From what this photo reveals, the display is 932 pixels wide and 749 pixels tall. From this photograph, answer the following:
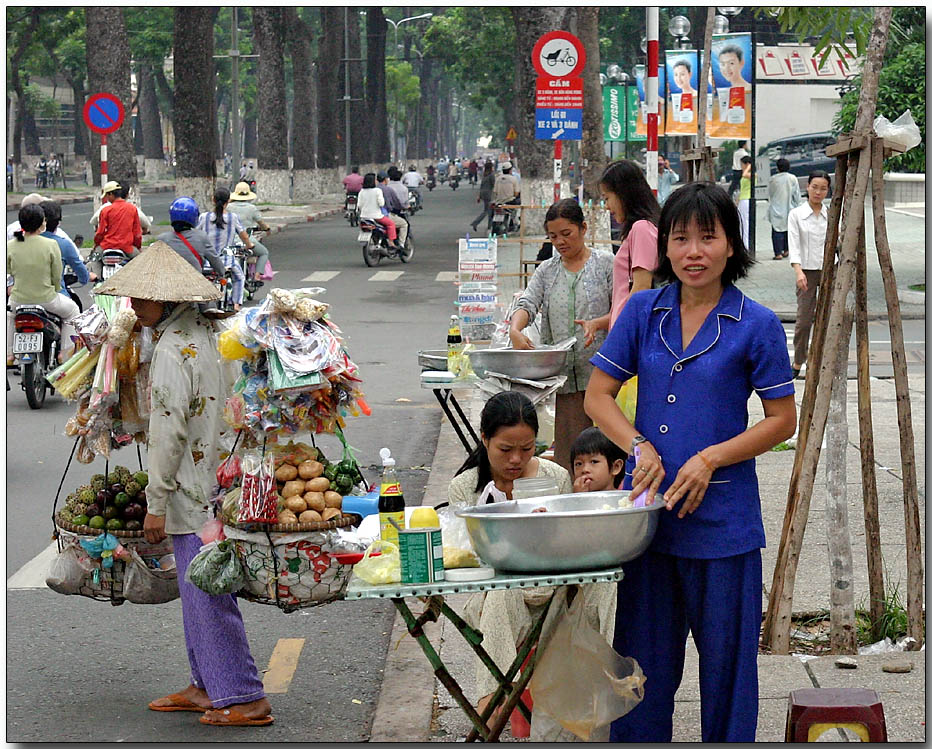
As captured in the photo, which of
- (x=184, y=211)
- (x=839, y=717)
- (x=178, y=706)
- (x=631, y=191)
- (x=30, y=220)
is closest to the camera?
(x=839, y=717)

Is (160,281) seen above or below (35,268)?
above

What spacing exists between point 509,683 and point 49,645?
263 cm

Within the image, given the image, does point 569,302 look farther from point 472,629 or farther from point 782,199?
point 782,199

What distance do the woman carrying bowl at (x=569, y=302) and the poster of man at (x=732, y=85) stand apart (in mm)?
15736

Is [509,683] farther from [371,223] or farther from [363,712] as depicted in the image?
[371,223]

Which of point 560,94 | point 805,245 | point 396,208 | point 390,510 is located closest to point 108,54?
point 396,208

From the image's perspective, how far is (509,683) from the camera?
3.88 m

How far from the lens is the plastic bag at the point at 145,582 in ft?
16.1

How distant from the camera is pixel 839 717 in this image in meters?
3.81

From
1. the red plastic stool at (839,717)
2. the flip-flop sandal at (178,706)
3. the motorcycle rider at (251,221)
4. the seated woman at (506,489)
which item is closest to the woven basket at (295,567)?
the seated woman at (506,489)

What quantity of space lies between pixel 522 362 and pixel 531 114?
2202 cm

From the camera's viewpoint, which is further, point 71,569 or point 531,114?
point 531,114

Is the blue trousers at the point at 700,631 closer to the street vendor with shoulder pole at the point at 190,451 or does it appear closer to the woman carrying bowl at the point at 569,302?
the street vendor with shoulder pole at the point at 190,451

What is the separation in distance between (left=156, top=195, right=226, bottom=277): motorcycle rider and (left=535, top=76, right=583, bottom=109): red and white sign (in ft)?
19.0
